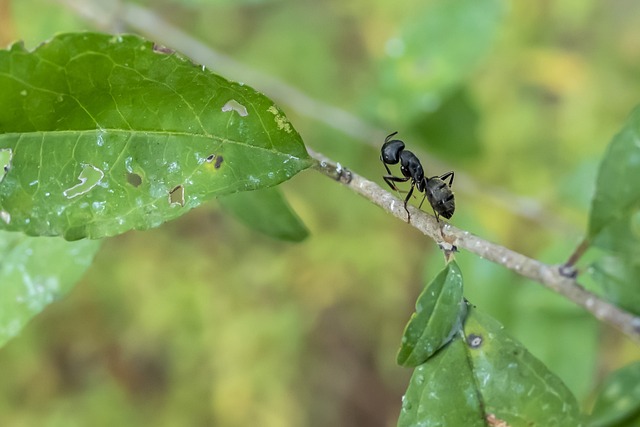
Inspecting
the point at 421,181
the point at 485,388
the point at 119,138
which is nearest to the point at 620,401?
the point at 485,388

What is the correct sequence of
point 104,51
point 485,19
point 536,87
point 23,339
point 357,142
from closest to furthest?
point 104,51 < point 485,19 < point 357,142 < point 23,339 < point 536,87

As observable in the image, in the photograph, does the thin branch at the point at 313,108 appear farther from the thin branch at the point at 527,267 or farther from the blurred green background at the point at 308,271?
the thin branch at the point at 527,267

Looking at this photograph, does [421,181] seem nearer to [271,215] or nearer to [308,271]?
[271,215]

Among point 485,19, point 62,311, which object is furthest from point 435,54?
point 62,311

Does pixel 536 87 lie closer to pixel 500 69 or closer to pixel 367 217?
pixel 500 69

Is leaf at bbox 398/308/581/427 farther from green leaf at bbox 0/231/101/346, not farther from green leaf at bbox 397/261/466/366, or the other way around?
green leaf at bbox 0/231/101/346

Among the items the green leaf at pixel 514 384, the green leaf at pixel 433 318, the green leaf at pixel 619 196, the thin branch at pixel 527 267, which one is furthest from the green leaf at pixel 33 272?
the green leaf at pixel 619 196
